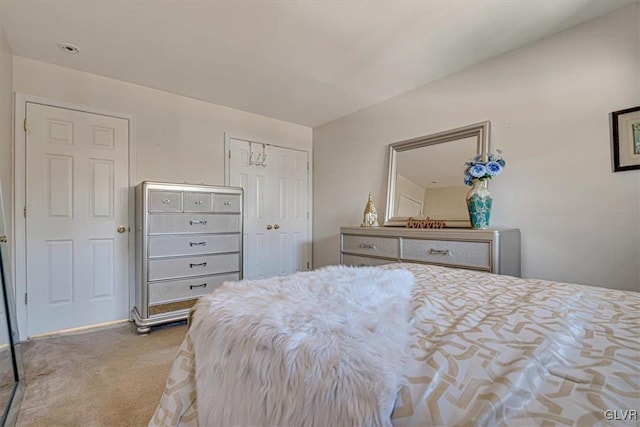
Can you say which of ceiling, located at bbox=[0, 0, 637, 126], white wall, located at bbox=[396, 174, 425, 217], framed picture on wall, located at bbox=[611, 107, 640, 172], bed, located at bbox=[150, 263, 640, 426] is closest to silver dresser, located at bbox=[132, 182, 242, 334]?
ceiling, located at bbox=[0, 0, 637, 126]

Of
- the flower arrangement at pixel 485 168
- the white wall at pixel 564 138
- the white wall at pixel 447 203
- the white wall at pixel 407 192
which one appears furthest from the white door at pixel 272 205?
the flower arrangement at pixel 485 168

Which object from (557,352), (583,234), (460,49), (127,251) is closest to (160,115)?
(127,251)

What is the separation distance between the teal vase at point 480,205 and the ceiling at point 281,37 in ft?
3.69

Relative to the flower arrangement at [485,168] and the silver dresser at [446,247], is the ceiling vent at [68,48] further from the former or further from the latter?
the flower arrangement at [485,168]

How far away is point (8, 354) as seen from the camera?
1716 mm

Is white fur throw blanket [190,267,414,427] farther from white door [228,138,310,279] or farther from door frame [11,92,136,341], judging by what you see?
white door [228,138,310,279]

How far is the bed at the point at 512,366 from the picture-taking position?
43 cm

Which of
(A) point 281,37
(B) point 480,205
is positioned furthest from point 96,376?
(B) point 480,205

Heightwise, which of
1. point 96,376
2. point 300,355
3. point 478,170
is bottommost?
point 96,376

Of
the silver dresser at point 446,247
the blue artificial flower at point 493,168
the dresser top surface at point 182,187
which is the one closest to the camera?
the silver dresser at point 446,247

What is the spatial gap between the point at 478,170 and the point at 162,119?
315 cm

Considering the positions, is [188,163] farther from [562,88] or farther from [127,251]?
[562,88]

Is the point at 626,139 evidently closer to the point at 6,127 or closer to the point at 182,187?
the point at 182,187

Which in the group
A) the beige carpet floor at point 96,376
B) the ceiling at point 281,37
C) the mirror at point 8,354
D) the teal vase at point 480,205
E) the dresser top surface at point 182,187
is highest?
the ceiling at point 281,37
